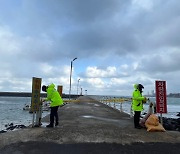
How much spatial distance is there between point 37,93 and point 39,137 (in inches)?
119

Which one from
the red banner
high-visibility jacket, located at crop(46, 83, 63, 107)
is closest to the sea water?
high-visibility jacket, located at crop(46, 83, 63, 107)

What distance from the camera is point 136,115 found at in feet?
34.0

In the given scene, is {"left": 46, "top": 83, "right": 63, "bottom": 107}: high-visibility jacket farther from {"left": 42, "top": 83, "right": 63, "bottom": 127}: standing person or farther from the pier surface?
the pier surface

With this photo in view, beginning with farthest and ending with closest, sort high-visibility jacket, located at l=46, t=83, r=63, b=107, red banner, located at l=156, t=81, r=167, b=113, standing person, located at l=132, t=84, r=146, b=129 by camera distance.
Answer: red banner, located at l=156, t=81, r=167, b=113 < high-visibility jacket, located at l=46, t=83, r=63, b=107 < standing person, located at l=132, t=84, r=146, b=129

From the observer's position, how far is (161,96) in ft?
35.7

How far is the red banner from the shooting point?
10.8 meters

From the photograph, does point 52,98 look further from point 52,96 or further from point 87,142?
point 87,142

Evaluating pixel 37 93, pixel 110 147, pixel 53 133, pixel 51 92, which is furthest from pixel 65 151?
pixel 37 93

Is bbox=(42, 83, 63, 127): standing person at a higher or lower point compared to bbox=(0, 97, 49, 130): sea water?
higher

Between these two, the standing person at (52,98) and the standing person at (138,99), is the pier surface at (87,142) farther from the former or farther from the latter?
the standing person at (52,98)

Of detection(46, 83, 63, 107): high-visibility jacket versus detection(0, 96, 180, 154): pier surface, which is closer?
detection(0, 96, 180, 154): pier surface

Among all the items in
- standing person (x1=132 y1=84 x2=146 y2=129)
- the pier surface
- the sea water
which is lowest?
the sea water

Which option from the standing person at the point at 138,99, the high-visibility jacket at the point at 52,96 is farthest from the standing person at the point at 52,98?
the standing person at the point at 138,99

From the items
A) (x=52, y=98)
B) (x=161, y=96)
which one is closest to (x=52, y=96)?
(x=52, y=98)
